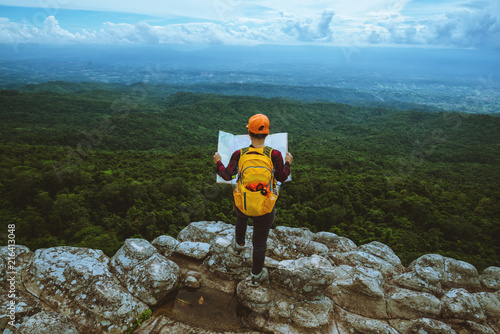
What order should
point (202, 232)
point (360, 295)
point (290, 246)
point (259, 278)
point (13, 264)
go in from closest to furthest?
→ 1. point (259, 278)
2. point (13, 264)
3. point (360, 295)
4. point (290, 246)
5. point (202, 232)

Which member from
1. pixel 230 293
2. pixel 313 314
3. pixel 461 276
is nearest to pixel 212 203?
pixel 230 293

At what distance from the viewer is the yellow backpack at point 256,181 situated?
3566 millimetres

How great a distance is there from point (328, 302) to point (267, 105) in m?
104

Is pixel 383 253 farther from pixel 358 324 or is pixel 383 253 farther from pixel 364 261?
pixel 358 324

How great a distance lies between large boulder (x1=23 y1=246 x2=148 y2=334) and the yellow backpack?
289cm

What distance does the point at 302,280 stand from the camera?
4617mm

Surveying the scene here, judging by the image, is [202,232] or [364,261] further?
[202,232]

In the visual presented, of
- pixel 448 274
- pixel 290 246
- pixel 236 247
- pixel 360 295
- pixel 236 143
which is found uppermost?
pixel 236 143

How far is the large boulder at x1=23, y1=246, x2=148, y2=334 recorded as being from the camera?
402 cm

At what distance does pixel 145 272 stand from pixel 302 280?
3.15 m

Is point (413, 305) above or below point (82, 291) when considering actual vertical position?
below

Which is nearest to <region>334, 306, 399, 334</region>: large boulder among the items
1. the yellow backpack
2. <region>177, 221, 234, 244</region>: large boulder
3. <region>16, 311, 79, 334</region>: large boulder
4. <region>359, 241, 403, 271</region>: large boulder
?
the yellow backpack

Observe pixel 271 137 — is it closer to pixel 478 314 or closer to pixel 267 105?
pixel 478 314

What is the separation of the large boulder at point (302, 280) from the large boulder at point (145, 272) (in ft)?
6.97
